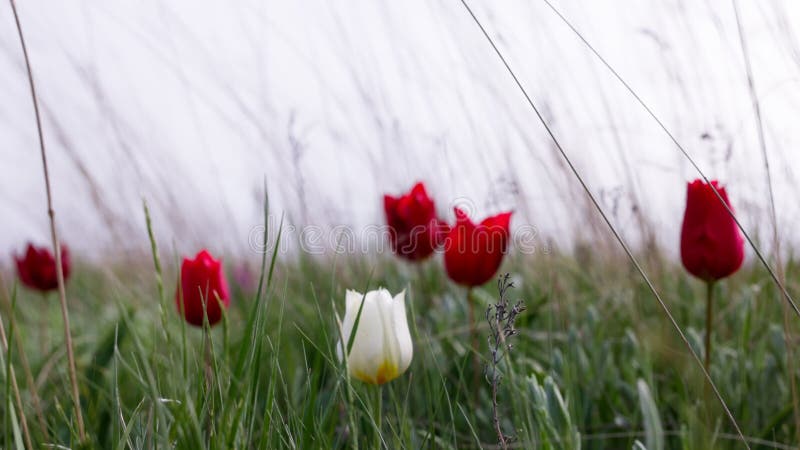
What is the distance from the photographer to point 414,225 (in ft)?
5.25

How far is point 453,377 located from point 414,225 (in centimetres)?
35

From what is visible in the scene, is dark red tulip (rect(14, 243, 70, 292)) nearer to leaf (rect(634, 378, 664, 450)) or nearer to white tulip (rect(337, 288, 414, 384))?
white tulip (rect(337, 288, 414, 384))

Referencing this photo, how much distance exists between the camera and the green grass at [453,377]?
28.0 inches

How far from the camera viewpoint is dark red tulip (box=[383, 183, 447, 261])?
1.58 metres

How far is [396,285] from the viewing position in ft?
6.49

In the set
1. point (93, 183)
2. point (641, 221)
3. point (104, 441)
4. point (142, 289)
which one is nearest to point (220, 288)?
point (104, 441)

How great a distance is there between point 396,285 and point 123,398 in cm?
73

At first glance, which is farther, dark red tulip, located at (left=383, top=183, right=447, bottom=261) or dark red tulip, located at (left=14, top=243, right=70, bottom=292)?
dark red tulip, located at (left=14, top=243, right=70, bottom=292)

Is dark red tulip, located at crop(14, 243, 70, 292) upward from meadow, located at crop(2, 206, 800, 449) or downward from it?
upward

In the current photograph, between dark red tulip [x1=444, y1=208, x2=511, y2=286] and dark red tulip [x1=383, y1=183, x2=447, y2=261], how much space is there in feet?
1.07

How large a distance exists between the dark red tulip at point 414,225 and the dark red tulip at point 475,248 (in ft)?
1.07

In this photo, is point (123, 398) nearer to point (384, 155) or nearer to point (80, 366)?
point (80, 366)

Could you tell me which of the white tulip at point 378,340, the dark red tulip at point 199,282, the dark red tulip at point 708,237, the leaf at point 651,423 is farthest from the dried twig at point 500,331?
the dark red tulip at point 199,282

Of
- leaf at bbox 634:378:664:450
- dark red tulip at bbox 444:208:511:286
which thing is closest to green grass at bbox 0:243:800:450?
leaf at bbox 634:378:664:450
